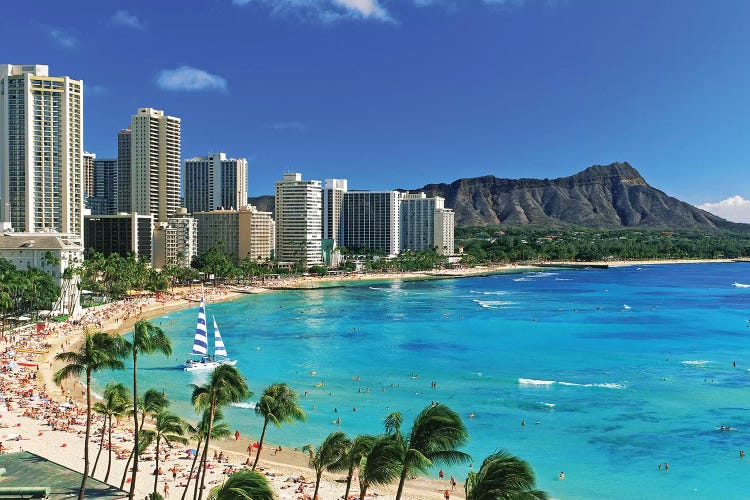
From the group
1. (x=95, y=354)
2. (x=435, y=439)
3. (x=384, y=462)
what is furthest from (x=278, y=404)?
(x=435, y=439)

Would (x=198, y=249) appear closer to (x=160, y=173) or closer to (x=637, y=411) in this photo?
(x=160, y=173)

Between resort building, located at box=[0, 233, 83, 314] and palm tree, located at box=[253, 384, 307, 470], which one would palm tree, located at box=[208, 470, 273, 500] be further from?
resort building, located at box=[0, 233, 83, 314]

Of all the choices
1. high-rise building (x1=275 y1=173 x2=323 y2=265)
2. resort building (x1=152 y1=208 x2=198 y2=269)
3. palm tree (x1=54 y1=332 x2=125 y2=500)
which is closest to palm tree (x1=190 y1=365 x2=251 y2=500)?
palm tree (x1=54 y1=332 x2=125 y2=500)

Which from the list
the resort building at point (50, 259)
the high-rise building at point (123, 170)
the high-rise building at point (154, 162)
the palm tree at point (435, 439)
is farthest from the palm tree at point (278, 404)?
the high-rise building at point (123, 170)

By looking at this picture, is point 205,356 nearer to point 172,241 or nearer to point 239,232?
point 172,241

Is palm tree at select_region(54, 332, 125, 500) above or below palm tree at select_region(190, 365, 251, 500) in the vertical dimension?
above
